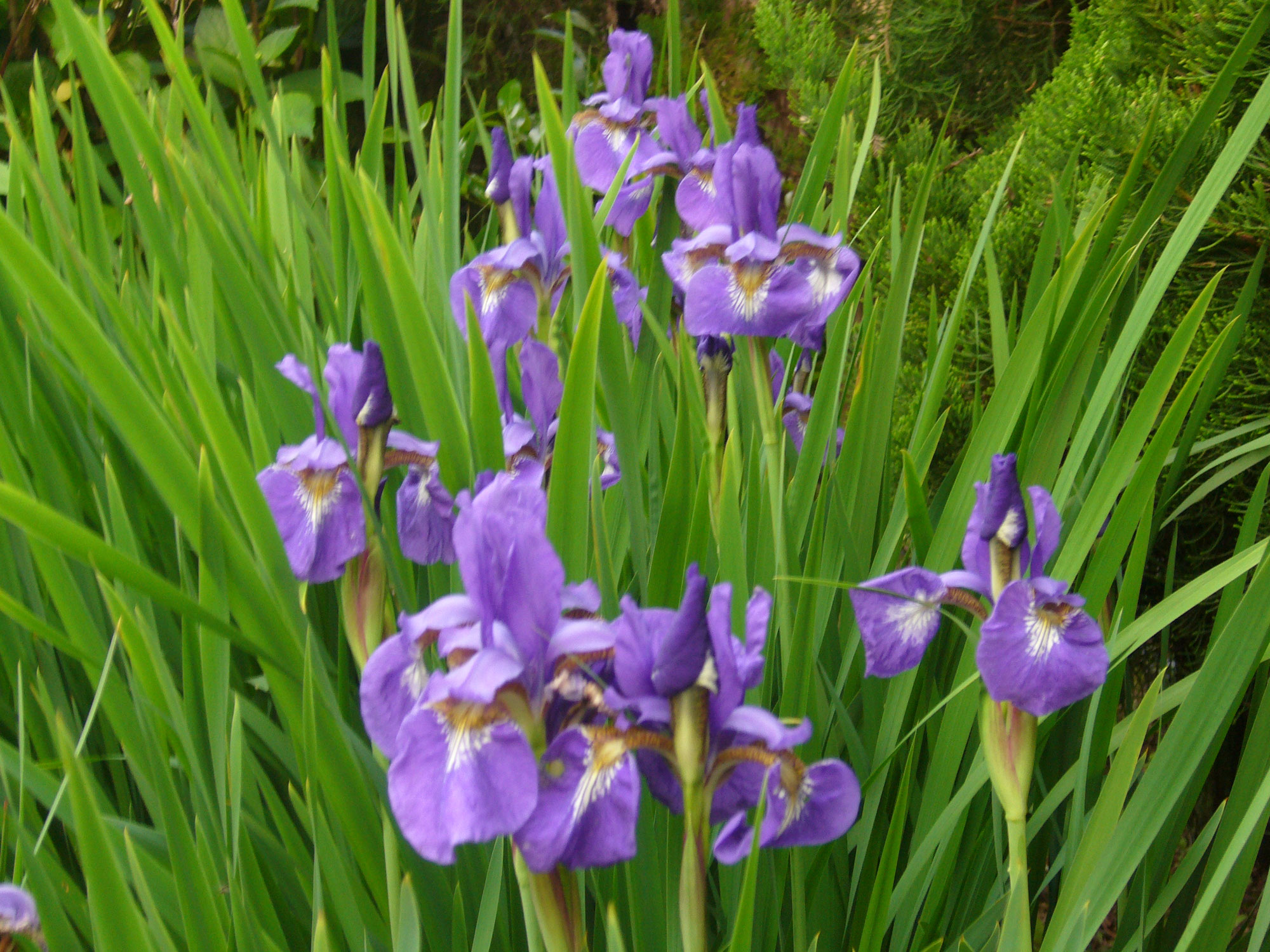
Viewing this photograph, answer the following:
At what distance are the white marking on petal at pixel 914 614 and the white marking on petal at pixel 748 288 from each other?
31 centimetres

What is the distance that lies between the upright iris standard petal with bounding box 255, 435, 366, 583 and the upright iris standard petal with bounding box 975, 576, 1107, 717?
447 millimetres

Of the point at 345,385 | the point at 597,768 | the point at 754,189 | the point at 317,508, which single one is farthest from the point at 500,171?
the point at 597,768

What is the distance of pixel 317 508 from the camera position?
722 millimetres

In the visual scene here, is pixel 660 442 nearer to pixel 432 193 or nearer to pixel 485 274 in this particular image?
pixel 485 274

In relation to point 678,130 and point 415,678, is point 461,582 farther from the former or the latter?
point 678,130

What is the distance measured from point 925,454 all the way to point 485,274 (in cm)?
51

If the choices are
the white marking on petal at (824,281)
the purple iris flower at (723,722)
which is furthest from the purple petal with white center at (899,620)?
the white marking on petal at (824,281)

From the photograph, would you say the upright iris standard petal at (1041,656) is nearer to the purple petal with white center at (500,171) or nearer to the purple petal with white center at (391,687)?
the purple petal with white center at (391,687)

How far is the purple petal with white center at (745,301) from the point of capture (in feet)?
2.89

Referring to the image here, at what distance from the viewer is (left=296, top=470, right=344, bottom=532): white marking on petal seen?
0.72 metres

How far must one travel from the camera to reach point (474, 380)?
2.22 ft

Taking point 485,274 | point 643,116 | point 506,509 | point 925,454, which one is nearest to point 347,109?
point 643,116

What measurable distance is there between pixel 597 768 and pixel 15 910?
0.39m

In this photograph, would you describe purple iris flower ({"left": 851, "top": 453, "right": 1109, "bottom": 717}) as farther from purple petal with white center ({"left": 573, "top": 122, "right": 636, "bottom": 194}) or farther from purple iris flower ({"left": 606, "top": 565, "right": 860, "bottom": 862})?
purple petal with white center ({"left": 573, "top": 122, "right": 636, "bottom": 194})
